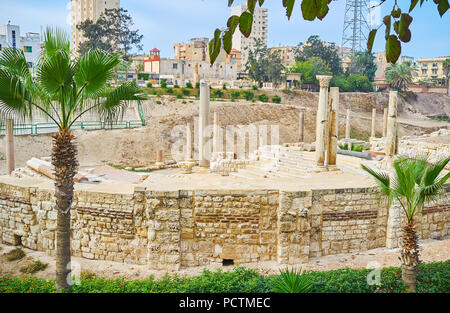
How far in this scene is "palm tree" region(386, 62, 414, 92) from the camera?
59.2 metres

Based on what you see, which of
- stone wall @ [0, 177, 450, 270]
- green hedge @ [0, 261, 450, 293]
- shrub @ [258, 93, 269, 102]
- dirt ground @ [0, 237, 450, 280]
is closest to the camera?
green hedge @ [0, 261, 450, 293]

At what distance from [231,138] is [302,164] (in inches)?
850

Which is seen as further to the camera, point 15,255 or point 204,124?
point 204,124

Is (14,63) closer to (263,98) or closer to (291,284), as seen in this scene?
(291,284)

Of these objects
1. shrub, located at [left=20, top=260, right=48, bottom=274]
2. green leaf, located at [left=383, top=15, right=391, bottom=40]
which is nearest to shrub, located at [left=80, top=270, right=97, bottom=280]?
shrub, located at [left=20, top=260, right=48, bottom=274]

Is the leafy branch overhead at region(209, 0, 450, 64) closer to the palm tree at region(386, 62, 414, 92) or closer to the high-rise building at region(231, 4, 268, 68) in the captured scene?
the palm tree at region(386, 62, 414, 92)

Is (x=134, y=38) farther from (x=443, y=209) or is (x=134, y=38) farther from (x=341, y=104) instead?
(x=443, y=209)

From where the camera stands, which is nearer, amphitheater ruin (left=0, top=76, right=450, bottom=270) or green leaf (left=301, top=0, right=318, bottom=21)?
green leaf (left=301, top=0, right=318, bottom=21)

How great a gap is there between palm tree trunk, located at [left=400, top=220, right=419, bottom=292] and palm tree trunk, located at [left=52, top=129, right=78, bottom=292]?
559 cm

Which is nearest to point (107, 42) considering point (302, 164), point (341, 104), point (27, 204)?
point (341, 104)

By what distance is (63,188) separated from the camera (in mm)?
6848

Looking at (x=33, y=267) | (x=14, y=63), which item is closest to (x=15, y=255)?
(x=33, y=267)

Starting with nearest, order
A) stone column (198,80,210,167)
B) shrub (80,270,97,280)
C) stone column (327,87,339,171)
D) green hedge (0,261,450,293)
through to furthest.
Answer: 1. green hedge (0,261,450,293)
2. shrub (80,270,97,280)
3. stone column (327,87,339,171)
4. stone column (198,80,210,167)

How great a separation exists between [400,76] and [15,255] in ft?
194
